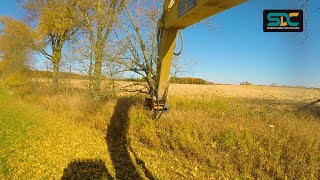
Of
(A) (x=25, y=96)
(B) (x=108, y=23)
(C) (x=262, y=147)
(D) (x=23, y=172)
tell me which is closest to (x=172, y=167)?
(C) (x=262, y=147)

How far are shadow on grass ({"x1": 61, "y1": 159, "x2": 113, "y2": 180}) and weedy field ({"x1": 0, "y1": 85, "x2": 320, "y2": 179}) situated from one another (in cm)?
2

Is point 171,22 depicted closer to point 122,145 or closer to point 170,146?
point 170,146

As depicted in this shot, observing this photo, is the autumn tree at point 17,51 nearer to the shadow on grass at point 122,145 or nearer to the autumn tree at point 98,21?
the autumn tree at point 98,21

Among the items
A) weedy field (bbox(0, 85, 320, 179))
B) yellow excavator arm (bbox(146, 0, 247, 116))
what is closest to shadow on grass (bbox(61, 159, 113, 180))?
weedy field (bbox(0, 85, 320, 179))

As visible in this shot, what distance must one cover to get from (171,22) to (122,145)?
15.6 feet

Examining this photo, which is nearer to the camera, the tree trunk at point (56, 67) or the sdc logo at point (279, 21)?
the sdc logo at point (279, 21)

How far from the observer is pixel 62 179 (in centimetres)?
651

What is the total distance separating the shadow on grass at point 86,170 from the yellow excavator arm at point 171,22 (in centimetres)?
218

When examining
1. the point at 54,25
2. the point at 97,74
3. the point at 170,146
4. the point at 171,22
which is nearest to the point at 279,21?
the point at 171,22

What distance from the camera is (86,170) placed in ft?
23.4

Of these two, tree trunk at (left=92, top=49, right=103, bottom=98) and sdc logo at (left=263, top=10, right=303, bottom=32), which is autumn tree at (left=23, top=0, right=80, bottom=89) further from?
sdc logo at (left=263, top=10, right=303, bottom=32)

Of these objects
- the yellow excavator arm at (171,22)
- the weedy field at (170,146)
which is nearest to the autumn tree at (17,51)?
the weedy field at (170,146)

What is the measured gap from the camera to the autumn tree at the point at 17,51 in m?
25.6

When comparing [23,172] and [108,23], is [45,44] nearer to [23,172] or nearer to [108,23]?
[108,23]
